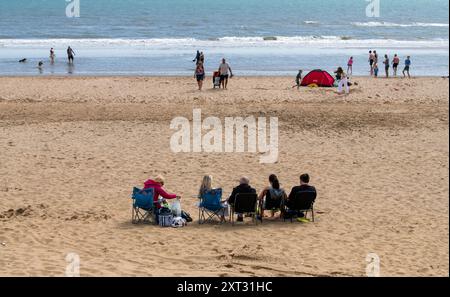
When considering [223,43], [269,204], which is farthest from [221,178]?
[223,43]

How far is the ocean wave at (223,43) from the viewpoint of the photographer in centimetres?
5306

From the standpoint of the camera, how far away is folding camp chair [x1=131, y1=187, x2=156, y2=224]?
11594 mm

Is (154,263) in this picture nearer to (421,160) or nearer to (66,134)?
(421,160)

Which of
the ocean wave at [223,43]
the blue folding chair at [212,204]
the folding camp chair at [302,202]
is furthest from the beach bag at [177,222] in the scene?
the ocean wave at [223,43]

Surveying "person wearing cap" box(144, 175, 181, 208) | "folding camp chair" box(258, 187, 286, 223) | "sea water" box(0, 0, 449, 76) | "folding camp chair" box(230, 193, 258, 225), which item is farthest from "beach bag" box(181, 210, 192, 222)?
"sea water" box(0, 0, 449, 76)

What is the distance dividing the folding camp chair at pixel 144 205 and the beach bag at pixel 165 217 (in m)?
0.21

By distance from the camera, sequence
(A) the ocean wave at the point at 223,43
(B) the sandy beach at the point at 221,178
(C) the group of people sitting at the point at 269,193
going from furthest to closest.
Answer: (A) the ocean wave at the point at 223,43, (C) the group of people sitting at the point at 269,193, (B) the sandy beach at the point at 221,178

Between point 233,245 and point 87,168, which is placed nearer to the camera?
point 233,245

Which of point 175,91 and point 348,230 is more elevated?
point 175,91

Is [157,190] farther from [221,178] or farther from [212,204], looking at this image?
[221,178]

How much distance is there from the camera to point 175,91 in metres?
26.2

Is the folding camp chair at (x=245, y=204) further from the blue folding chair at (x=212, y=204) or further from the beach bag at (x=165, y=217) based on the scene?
the beach bag at (x=165, y=217)
